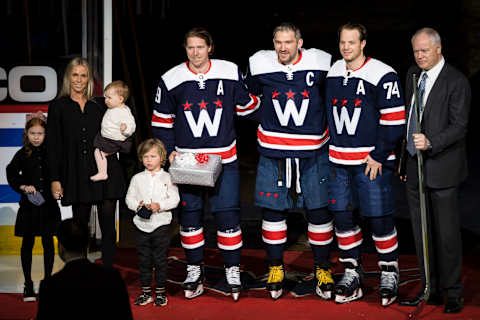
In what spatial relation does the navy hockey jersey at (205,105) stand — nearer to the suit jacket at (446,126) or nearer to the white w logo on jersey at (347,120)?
the white w logo on jersey at (347,120)

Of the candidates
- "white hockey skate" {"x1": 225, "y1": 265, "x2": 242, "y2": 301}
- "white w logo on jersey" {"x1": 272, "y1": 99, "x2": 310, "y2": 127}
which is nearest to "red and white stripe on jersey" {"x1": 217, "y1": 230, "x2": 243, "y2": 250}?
"white hockey skate" {"x1": 225, "y1": 265, "x2": 242, "y2": 301}

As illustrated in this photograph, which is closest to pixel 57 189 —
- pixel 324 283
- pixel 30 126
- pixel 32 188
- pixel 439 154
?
pixel 32 188

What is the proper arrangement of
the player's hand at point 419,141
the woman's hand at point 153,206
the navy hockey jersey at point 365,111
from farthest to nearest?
the woman's hand at point 153,206, the navy hockey jersey at point 365,111, the player's hand at point 419,141

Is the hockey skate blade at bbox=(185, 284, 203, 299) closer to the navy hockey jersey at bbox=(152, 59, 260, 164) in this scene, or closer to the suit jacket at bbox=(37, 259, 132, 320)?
the navy hockey jersey at bbox=(152, 59, 260, 164)

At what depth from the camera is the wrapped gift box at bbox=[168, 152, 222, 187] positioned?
5289 mm

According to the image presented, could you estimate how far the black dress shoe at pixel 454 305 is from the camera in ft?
16.9

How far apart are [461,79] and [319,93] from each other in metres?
0.94

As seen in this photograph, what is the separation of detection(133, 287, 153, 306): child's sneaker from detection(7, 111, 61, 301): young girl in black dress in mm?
674

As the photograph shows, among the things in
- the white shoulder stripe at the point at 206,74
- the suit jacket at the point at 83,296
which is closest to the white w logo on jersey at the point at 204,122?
the white shoulder stripe at the point at 206,74

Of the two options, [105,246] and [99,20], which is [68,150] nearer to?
[105,246]

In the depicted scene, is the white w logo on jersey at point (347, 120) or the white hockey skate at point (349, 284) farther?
the white hockey skate at point (349, 284)

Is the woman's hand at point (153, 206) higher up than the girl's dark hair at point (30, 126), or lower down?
lower down

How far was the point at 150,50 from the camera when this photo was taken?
1155 centimetres

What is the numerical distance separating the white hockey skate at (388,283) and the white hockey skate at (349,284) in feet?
0.53
